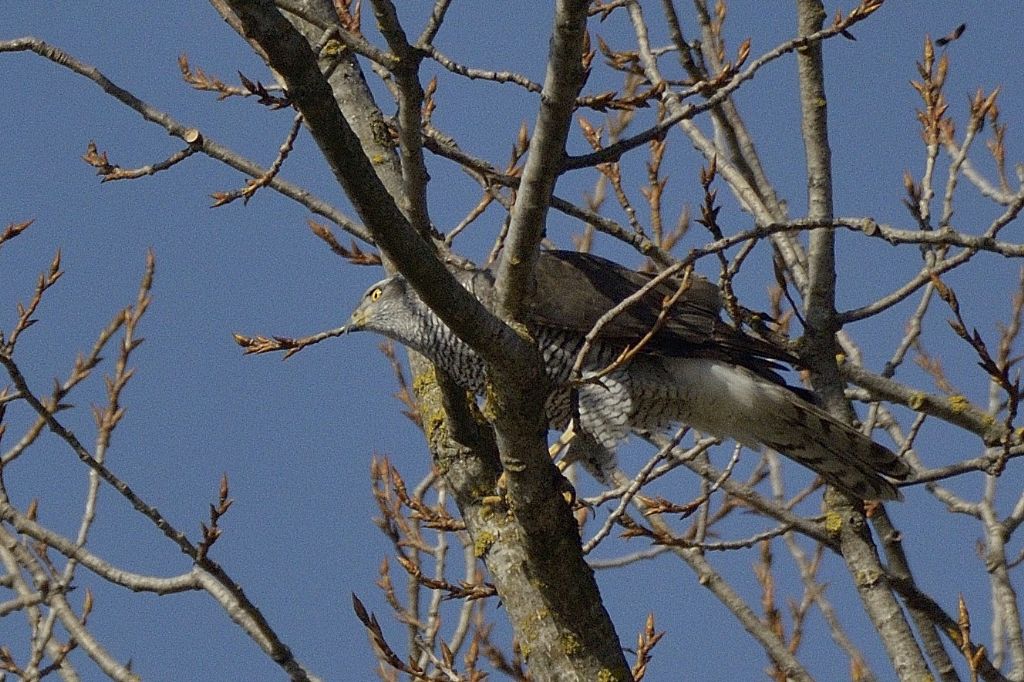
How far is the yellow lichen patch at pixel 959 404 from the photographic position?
3367mm

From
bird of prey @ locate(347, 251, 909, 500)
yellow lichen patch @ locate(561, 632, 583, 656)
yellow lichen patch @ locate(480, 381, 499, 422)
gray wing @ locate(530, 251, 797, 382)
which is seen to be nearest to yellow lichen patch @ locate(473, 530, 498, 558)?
yellow lichen patch @ locate(561, 632, 583, 656)

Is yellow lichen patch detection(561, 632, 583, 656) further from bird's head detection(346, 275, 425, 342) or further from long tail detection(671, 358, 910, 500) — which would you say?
bird's head detection(346, 275, 425, 342)

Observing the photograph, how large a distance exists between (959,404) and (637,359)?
1651mm

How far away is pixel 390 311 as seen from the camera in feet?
15.5

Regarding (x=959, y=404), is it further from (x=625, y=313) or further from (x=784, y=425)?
(x=625, y=313)

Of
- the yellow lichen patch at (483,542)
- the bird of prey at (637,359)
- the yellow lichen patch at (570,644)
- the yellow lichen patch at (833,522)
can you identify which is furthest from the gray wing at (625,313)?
the yellow lichen patch at (570,644)

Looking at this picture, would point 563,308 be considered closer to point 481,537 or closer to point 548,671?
point 481,537

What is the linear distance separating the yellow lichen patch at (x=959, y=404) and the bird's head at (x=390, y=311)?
195 cm

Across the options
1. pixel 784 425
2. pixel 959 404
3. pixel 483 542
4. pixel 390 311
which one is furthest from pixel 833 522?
pixel 390 311

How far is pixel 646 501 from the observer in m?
4.11

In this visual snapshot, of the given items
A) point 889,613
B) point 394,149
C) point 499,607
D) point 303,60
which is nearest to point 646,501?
point 499,607

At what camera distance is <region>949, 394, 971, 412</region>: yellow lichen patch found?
11.0ft

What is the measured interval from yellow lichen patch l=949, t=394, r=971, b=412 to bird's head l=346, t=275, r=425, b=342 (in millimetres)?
1948

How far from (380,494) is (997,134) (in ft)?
9.78
